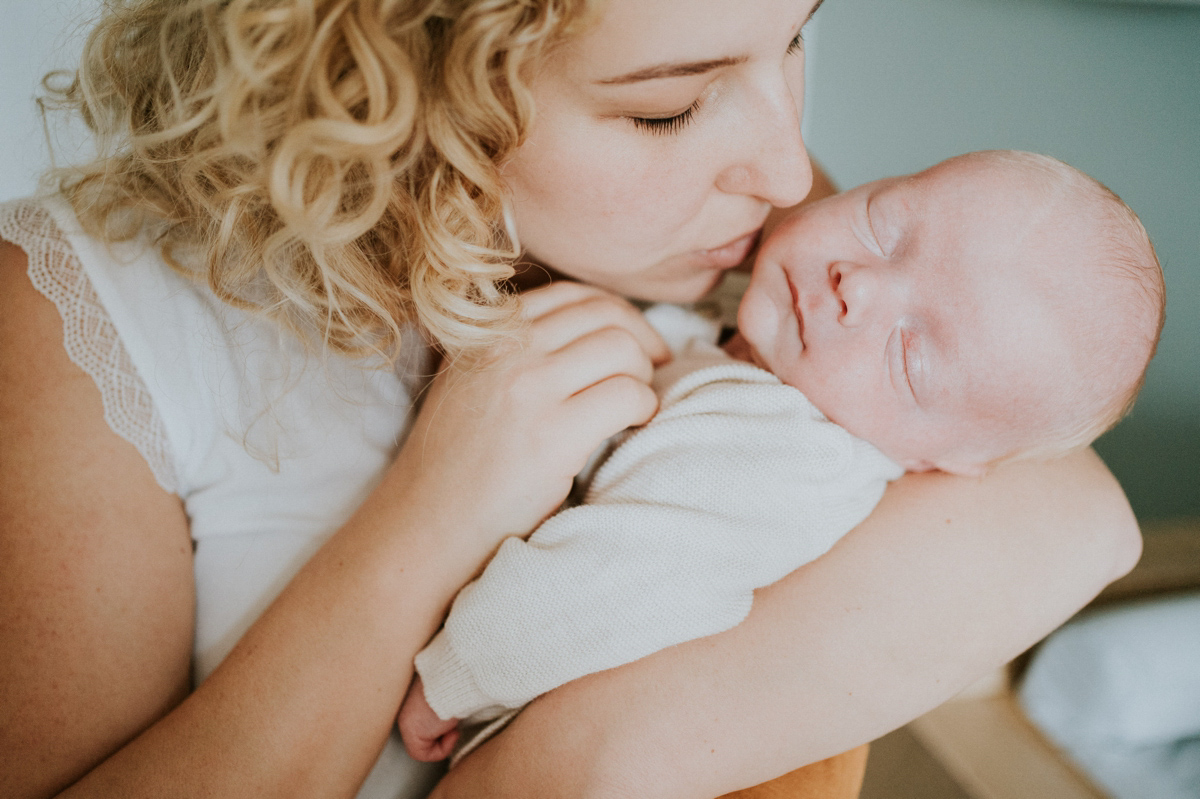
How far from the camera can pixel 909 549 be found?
2.75 ft

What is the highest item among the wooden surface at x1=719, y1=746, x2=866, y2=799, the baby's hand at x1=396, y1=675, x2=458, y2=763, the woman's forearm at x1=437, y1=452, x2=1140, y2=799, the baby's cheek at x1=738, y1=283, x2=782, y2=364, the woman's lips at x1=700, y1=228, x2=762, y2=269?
the woman's lips at x1=700, y1=228, x2=762, y2=269

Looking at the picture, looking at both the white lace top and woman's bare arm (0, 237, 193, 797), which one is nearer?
woman's bare arm (0, 237, 193, 797)

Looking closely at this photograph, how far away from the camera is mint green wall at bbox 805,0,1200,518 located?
147 cm

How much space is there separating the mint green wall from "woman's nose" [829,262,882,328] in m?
1.03

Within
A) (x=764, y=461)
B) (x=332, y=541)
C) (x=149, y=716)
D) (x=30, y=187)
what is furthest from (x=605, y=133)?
(x=30, y=187)

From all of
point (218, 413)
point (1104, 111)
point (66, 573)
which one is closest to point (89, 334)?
point (218, 413)

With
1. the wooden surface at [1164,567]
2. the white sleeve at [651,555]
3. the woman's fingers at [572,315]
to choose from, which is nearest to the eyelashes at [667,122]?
the woman's fingers at [572,315]

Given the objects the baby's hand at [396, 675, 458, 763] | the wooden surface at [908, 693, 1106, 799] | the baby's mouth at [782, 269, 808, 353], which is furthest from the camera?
the wooden surface at [908, 693, 1106, 799]

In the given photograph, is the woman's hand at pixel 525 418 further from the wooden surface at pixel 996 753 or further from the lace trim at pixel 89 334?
the wooden surface at pixel 996 753

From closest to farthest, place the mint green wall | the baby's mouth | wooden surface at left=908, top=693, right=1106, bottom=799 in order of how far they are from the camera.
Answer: the baby's mouth < wooden surface at left=908, top=693, right=1106, bottom=799 < the mint green wall

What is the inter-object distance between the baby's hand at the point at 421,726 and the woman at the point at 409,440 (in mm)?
43

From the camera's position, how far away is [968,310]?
3.06 feet

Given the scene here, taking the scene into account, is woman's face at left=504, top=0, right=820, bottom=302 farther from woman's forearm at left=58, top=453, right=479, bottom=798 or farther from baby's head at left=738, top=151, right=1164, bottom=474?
woman's forearm at left=58, top=453, right=479, bottom=798

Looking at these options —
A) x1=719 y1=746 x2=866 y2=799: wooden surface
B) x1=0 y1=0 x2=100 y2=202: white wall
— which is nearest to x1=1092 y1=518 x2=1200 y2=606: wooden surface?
x1=719 y1=746 x2=866 y2=799: wooden surface
